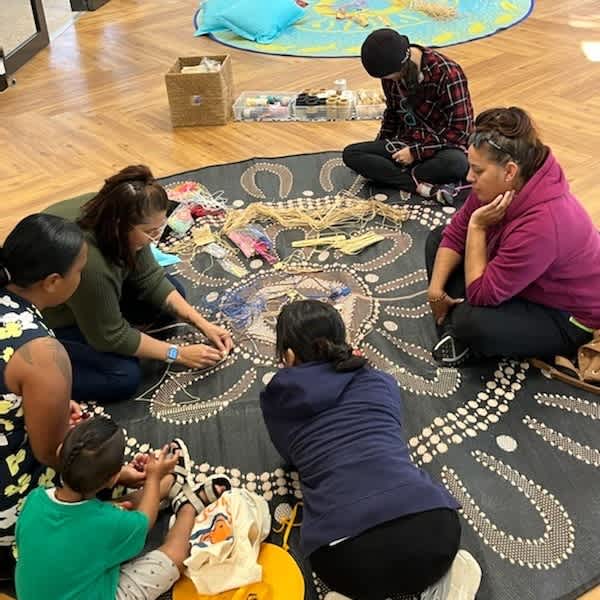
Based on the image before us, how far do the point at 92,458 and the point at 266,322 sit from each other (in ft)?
3.14

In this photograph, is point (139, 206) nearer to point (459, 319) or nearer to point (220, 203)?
point (459, 319)

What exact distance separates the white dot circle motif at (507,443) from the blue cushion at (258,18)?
11.5 feet

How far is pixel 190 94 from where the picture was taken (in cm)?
333

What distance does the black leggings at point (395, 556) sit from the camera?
4.11ft

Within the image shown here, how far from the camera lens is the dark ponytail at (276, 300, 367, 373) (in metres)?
1.43

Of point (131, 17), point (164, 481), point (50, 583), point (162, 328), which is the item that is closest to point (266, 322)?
point (162, 328)

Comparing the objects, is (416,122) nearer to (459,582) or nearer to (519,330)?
(519,330)

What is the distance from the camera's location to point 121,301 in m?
2.04

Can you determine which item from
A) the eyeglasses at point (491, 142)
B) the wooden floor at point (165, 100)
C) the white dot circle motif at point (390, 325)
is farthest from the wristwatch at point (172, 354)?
the wooden floor at point (165, 100)

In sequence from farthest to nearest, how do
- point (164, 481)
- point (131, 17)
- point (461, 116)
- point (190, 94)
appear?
point (131, 17) → point (190, 94) → point (461, 116) → point (164, 481)

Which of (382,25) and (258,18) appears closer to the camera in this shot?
(258,18)

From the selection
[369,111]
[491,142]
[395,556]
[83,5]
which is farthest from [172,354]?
[83,5]

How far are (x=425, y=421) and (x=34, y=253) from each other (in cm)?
105

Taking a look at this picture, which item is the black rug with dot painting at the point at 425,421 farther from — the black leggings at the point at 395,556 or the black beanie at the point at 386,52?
the black beanie at the point at 386,52
